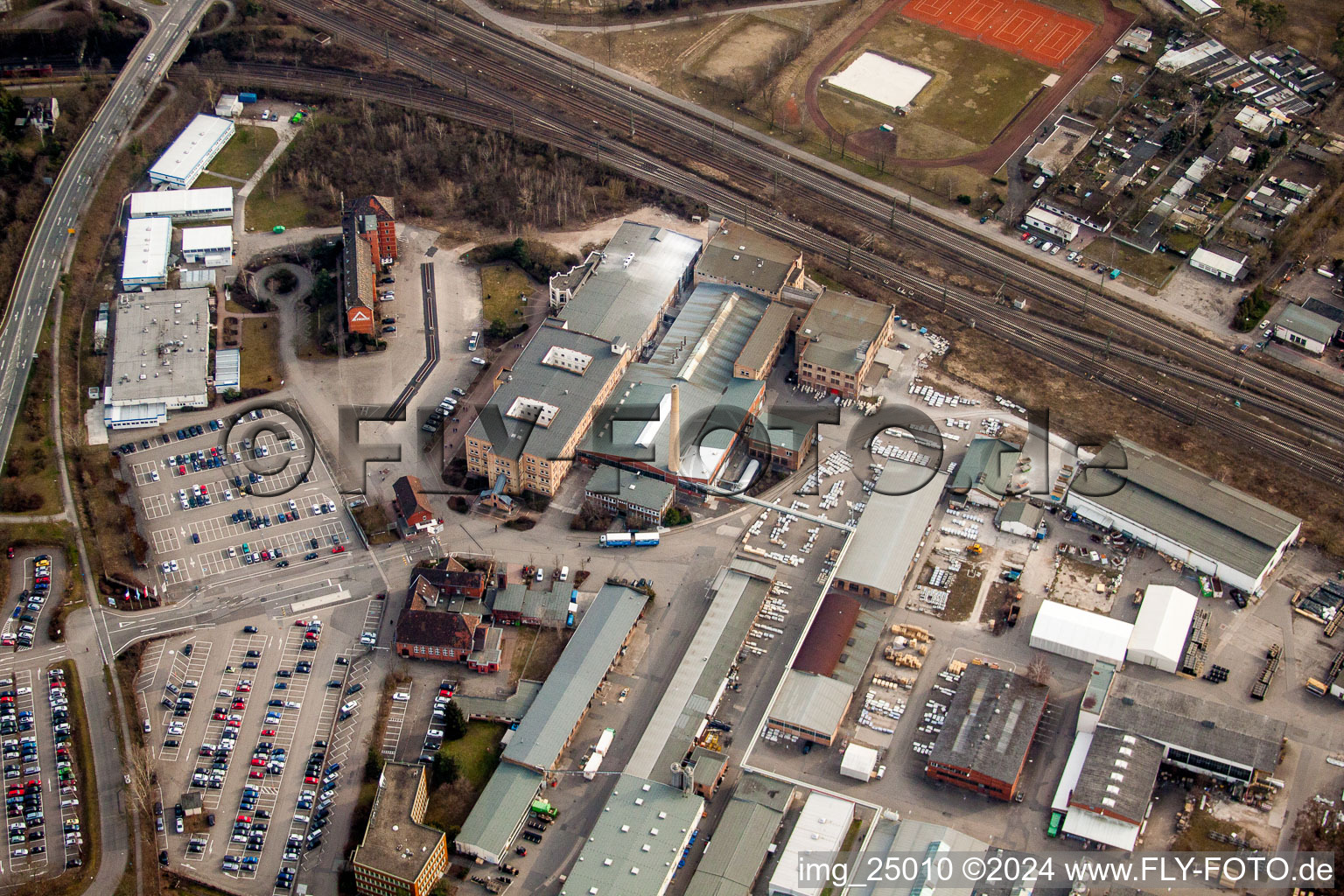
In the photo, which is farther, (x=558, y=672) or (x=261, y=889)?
(x=558, y=672)

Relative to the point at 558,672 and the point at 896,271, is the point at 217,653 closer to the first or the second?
the point at 558,672

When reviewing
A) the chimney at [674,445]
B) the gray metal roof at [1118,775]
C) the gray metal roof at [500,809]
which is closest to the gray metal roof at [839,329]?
the chimney at [674,445]

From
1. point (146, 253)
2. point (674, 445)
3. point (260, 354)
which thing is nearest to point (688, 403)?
point (674, 445)

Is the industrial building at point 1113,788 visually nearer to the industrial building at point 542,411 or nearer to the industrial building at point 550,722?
the industrial building at point 550,722

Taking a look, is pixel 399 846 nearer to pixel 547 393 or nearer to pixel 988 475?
pixel 547 393

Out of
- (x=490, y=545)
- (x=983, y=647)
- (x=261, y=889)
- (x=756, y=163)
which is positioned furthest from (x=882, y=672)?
(x=756, y=163)
